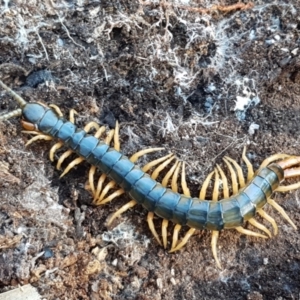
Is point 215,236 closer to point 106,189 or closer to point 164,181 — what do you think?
point 164,181

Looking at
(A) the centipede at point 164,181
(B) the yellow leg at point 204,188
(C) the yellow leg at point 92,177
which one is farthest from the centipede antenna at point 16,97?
(B) the yellow leg at point 204,188

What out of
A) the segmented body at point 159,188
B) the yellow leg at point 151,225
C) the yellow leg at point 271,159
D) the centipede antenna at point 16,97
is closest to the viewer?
the segmented body at point 159,188

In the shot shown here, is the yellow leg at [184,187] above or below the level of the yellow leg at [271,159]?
below

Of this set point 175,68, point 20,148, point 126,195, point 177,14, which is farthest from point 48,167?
point 177,14

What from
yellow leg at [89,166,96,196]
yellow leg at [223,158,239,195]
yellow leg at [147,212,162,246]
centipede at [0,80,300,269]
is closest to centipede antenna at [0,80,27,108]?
centipede at [0,80,300,269]

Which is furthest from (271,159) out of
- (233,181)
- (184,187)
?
(184,187)

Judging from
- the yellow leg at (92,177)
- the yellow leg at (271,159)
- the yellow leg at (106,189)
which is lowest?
the yellow leg at (106,189)

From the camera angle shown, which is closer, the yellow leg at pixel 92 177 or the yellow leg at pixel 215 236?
the yellow leg at pixel 215 236

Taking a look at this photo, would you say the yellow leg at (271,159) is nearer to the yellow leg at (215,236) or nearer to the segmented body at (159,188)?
the segmented body at (159,188)
